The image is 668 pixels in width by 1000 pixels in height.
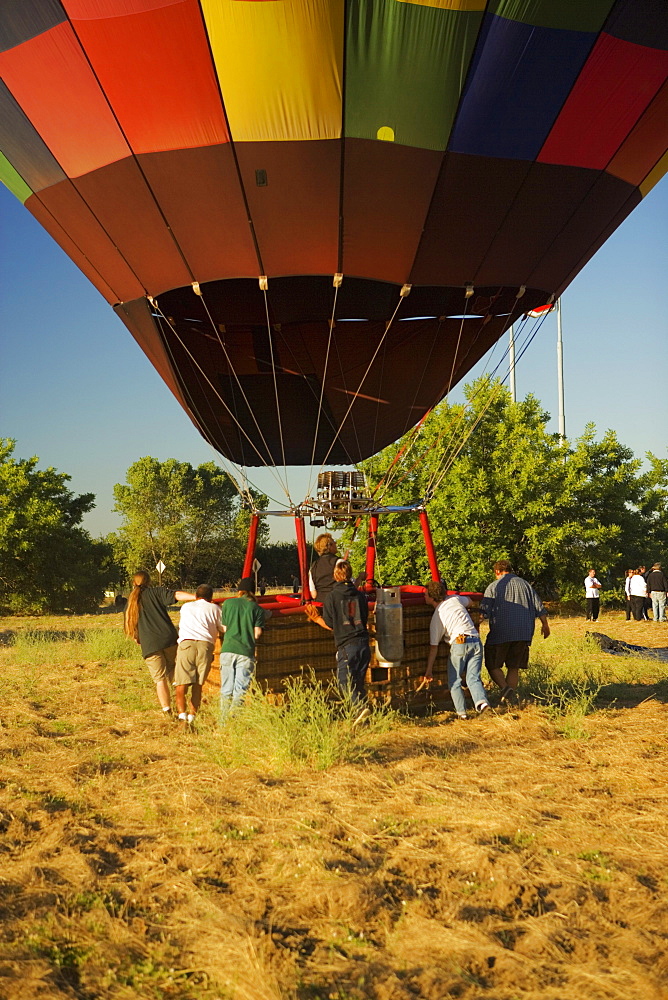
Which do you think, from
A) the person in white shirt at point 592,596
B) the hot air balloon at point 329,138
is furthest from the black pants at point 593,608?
the hot air balloon at point 329,138

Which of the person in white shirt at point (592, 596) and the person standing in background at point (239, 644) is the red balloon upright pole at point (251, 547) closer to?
the person standing in background at point (239, 644)

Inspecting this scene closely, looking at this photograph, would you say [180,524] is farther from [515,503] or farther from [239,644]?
[239,644]

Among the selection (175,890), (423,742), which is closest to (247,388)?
(423,742)

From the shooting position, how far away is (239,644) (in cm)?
805

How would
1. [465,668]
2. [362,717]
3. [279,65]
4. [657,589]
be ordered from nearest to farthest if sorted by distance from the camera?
[362,717] < [279,65] < [465,668] < [657,589]

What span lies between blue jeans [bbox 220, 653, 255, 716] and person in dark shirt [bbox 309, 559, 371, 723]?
2.64 ft

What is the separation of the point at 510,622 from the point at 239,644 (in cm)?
283

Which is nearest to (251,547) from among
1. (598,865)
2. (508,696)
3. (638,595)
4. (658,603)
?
(508,696)

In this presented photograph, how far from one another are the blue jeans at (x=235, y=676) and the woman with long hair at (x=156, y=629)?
0.97 metres

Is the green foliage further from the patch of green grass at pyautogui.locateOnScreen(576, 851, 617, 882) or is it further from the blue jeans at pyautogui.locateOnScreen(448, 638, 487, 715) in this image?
the patch of green grass at pyautogui.locateOnScreen(576, 851, 617, 882)

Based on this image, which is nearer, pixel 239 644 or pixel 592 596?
pixel 239 644

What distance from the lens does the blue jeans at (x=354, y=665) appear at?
26.6 feet

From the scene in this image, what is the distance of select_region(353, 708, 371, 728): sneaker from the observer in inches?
294

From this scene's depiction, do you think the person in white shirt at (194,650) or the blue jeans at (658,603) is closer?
the person in white shirt at (194,650)
